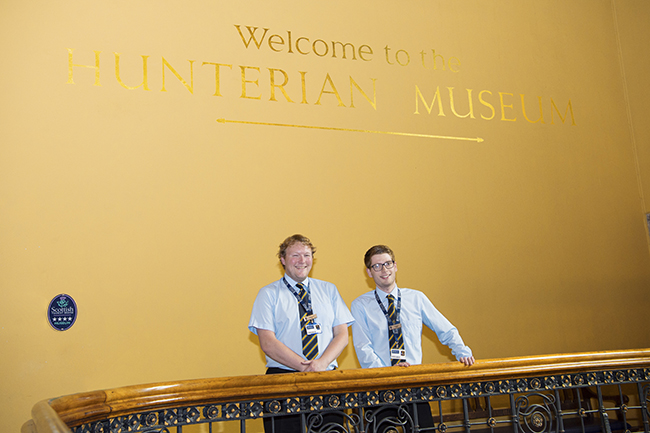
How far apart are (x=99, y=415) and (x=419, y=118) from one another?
14.6ft

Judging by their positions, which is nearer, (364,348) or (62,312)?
(364,348)

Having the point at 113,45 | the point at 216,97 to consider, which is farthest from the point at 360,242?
the point at 113,45

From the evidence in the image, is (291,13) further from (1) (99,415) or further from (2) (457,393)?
(1) (99,415)

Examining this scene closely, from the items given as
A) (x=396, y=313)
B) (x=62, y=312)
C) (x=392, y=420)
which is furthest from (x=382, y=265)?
(x=62, y=312)

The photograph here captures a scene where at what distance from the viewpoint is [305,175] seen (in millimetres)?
5363

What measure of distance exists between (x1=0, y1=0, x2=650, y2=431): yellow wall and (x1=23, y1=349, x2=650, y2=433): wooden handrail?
238 cm

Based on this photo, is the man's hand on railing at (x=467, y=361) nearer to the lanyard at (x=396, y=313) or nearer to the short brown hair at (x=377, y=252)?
the lanyard at (x=396, y=313)

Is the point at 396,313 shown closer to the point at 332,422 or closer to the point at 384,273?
the point at 384,273

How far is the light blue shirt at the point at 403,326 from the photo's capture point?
322 centimetres

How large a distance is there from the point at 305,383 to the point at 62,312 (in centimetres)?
272

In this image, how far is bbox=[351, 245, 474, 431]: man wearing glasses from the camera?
3.21 meters

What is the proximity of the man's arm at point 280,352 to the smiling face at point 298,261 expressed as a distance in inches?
14.3

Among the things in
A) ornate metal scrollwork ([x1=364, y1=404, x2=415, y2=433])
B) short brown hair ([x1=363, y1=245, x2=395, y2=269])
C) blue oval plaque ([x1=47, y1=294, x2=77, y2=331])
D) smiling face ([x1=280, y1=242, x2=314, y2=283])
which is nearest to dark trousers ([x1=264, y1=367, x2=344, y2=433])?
ornate metal scrollwork ([x1=364, y1=404, x2=415, y2=433])

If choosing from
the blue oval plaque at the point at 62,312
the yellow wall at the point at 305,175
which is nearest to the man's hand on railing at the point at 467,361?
the yellow wall at the point at 305,175
